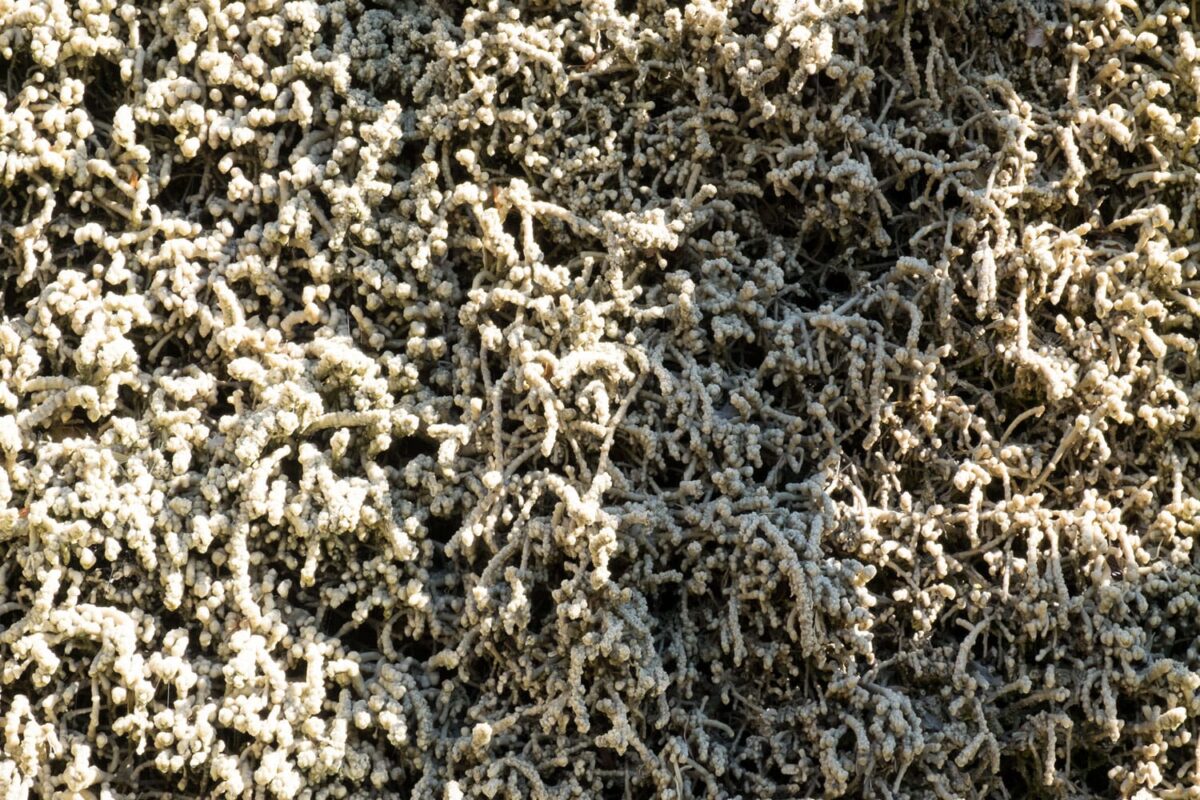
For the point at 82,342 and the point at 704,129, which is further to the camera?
the point at 704,129

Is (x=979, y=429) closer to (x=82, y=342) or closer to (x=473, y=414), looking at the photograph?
(x=473, y=414)

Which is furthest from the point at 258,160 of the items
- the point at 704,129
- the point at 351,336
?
the point at 704,129

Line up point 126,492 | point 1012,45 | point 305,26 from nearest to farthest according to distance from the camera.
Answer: point 126,492, point 305,26, point 1012,45

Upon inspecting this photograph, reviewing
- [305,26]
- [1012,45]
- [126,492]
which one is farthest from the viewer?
[1012,45]

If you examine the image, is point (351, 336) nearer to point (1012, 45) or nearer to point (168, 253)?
point (168, 253)

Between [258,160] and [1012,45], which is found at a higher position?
[1012,45]

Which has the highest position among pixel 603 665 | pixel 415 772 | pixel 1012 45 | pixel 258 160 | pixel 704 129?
pixel 1012 45
